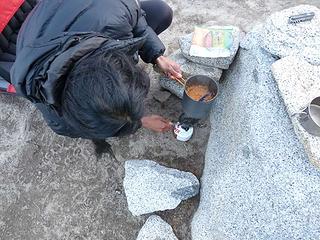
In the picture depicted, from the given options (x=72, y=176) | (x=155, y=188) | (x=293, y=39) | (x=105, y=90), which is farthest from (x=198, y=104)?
(x=72, y=176)

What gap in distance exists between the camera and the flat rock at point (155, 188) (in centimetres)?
246

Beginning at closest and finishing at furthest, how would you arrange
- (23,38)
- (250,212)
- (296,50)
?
1. (23,38)
2. (250,212)
3. (296,50)

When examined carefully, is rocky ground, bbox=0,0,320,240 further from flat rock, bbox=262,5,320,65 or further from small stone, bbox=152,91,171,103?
flat rock, bbox=262,5,320,65

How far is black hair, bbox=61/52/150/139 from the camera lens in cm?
158

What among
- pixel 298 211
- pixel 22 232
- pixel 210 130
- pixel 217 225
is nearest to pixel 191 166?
pixel 210 130

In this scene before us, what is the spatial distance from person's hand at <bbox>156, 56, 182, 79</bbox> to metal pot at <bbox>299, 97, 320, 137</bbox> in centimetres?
91

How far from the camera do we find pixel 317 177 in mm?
2031

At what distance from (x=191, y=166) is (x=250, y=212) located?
0.62 meters

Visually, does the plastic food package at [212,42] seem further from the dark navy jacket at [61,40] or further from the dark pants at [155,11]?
the dark navy jacket at [61,40]

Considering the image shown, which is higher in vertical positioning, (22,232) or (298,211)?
(298,211)

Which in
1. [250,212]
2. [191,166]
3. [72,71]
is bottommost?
[191,166]

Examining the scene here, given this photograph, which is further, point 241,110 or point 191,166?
point 191,166

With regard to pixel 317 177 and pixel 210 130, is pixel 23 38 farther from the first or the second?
pixel 317 177

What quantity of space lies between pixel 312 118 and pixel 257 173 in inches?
17.8
